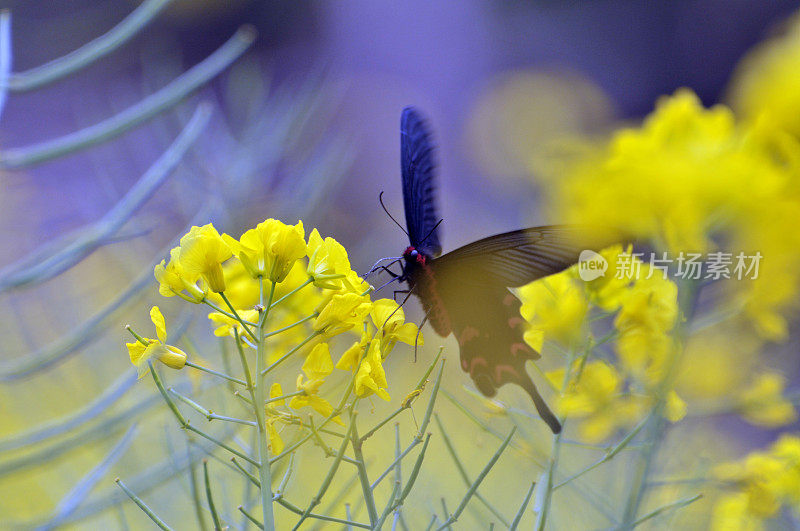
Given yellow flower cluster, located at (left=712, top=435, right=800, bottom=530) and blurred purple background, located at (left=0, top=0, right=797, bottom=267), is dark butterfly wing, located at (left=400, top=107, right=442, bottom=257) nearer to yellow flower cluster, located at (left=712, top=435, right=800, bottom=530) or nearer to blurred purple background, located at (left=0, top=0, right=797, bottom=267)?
yellow flower cluster, located at (left=712, top=435, right=800, bottom=530)

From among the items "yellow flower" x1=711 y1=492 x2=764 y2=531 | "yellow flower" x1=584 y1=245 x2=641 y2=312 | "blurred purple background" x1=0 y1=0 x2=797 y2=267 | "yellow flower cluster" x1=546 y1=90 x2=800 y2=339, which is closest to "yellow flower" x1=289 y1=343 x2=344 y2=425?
"yellow flower" x1=584 y1=245 x2=641 y2=312

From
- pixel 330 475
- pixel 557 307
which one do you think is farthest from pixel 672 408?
pixel 330 475

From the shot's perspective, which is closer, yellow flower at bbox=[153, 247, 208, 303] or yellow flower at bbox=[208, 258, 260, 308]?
yellow flower at bbox=[153, 247, 208, 303]

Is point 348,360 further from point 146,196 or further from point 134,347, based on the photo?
point 146,196

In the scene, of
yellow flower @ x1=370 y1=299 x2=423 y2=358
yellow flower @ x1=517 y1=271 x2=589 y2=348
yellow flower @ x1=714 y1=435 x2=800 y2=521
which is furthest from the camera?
yellow flower @ x1=714 y1=435 x2=800 y2=521

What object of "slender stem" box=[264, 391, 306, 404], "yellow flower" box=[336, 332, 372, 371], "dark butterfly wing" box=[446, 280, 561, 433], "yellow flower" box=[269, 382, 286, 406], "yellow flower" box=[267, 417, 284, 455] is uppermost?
"dark butterfly wing" box=[446, 280, 561, 433]

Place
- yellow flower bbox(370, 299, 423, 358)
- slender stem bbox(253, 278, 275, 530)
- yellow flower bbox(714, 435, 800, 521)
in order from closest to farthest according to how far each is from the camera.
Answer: slender stem bbox(253, 278, 275, 530), yellow flower bbox(370, 299, 423, 358), yellow flower bbox(714, 435, 800, 521)

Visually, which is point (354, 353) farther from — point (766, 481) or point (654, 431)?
point (766, 481)

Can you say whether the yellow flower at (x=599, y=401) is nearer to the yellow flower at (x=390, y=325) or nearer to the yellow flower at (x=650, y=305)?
the yellow flower at (x=650, y=305)
